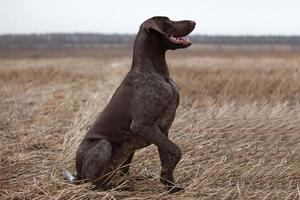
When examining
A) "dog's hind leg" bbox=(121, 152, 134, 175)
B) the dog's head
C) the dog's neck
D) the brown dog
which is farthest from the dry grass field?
the dog's head

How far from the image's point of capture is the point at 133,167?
5.68 meters

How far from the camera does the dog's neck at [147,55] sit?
15.1 feet

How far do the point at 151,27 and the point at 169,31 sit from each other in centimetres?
21

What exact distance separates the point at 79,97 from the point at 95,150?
8172 mm

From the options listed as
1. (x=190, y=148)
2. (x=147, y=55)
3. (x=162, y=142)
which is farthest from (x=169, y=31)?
(x=190, y=148)

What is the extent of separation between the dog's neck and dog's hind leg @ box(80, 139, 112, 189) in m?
0.81

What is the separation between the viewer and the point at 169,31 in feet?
15.1

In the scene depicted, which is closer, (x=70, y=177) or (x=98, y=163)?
(x=98, y=163)

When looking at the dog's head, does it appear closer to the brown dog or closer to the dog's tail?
the brown dog

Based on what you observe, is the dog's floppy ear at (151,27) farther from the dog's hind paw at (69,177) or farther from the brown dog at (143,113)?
the dog's hind paw at (69,177)

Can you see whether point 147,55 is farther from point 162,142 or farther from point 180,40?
point 162,142

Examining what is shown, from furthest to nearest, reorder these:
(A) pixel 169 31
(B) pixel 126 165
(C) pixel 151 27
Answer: (B) pixel 126 165
(A) pixel 169 31
(C) pixel 151 27

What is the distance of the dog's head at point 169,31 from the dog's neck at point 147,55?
51 mm

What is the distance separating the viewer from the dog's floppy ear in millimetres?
4471
